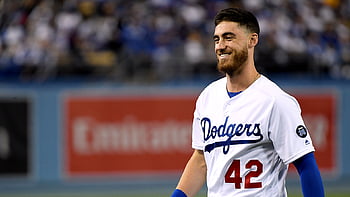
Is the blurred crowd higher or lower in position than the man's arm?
higher

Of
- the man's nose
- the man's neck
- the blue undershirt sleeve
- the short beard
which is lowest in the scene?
the blue undershirt sleeve

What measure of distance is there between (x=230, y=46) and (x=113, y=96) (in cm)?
968

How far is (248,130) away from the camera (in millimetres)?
3998

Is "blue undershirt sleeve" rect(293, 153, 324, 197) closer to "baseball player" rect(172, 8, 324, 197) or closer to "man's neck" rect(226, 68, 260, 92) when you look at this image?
"baseball player" rect(172, 8, 324, 197)

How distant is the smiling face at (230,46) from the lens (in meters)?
3.93

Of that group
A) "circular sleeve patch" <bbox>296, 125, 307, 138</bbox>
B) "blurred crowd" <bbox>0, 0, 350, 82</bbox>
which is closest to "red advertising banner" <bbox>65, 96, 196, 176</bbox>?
"blurred crowd" <bbox>0, 0, 350, 82</bbox>

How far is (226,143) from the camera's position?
13.3ft

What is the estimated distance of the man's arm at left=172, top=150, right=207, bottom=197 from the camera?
4328mm

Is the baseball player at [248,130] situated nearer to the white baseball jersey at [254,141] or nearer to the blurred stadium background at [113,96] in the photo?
the white baseball jersey at [254,141]

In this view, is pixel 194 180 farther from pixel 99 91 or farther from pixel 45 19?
pixel 45 19

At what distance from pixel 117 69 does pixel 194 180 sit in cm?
940

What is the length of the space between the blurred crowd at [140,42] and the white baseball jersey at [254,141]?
365 inches

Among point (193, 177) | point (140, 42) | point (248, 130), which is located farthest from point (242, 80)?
point (140, 42)

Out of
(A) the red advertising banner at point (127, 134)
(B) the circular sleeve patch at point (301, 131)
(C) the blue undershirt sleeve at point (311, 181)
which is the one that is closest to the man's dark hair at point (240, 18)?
(B) the circular sleeve patch at point (301, 131)
